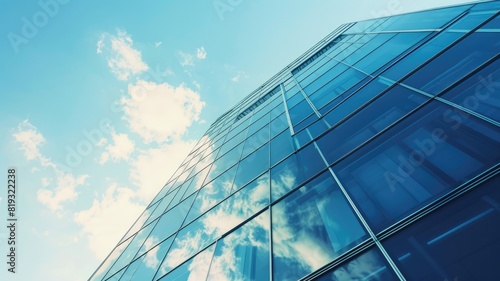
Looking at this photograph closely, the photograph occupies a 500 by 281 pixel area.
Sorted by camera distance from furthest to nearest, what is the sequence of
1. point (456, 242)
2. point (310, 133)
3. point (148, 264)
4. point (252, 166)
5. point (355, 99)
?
1. point (252, 166)
2. point (148, 264)
3. point (310, 133)
4. point (355, 99)
5. point (456, 242)

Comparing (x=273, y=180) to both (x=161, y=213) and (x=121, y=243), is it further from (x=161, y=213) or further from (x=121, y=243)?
(x=121, y=243)

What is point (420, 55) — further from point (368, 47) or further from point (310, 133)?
point (368, 47)

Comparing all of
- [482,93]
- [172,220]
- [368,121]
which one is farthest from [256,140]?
[482,93]

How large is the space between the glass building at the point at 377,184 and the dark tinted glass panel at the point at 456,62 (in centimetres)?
3

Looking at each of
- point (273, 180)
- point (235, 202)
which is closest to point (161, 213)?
point (235, 202)

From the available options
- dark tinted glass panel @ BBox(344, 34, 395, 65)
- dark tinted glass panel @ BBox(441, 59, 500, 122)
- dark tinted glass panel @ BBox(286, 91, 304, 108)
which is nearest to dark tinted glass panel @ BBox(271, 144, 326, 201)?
dark tinted glass panel @ BBox(441, 59, 500, 122)

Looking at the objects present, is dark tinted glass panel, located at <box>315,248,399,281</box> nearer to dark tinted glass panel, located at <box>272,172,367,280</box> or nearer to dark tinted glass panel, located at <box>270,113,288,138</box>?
dark tinted glass panel, located at <box>272,172,367,280</box>

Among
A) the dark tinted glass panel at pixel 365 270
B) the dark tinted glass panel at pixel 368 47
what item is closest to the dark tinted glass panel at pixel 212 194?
the dark tinted glass panel at pixel 365 270

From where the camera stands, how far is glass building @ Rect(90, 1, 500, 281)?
125 inches

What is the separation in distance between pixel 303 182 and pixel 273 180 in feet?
4.17

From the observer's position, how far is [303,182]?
19.4 feet

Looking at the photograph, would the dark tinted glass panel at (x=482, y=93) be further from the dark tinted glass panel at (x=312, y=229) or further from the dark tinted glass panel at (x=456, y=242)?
the dark tinted glass panel at (x=312, y=229)

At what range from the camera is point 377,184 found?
173 inches

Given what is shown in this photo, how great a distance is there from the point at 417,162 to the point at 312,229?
1.90 metres
